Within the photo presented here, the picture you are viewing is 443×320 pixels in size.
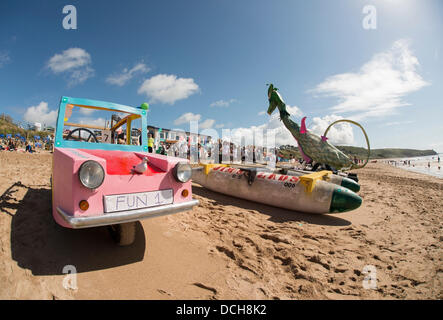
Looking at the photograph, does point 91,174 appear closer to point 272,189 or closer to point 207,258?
point 207,258

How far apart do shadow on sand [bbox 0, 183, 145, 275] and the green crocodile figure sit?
8.87 metres

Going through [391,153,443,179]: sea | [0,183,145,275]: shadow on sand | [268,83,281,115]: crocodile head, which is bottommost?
[391,153,443,179]: sea

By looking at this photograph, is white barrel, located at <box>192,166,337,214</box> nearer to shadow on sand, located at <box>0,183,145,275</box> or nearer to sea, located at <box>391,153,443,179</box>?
shadow on sand, located at <box>0,183,145,275</box>

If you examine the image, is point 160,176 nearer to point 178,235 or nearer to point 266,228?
point 178,235

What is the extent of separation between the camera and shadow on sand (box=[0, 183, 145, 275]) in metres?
2.11

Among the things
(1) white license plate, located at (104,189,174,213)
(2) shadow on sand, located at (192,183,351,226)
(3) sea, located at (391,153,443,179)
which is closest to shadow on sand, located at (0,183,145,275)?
(1) white license plate, located at (104,189,174,213)

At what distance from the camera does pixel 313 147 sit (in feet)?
31.6

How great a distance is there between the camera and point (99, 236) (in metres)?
2.71

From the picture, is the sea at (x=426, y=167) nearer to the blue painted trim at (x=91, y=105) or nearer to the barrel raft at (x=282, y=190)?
the barrel raft at (x=282, y=190)

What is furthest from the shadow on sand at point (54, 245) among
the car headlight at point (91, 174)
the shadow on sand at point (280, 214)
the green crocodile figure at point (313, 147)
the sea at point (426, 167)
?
the sea at point (426, 167)

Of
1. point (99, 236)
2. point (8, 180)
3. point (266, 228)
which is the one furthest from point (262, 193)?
point (8, 180)
